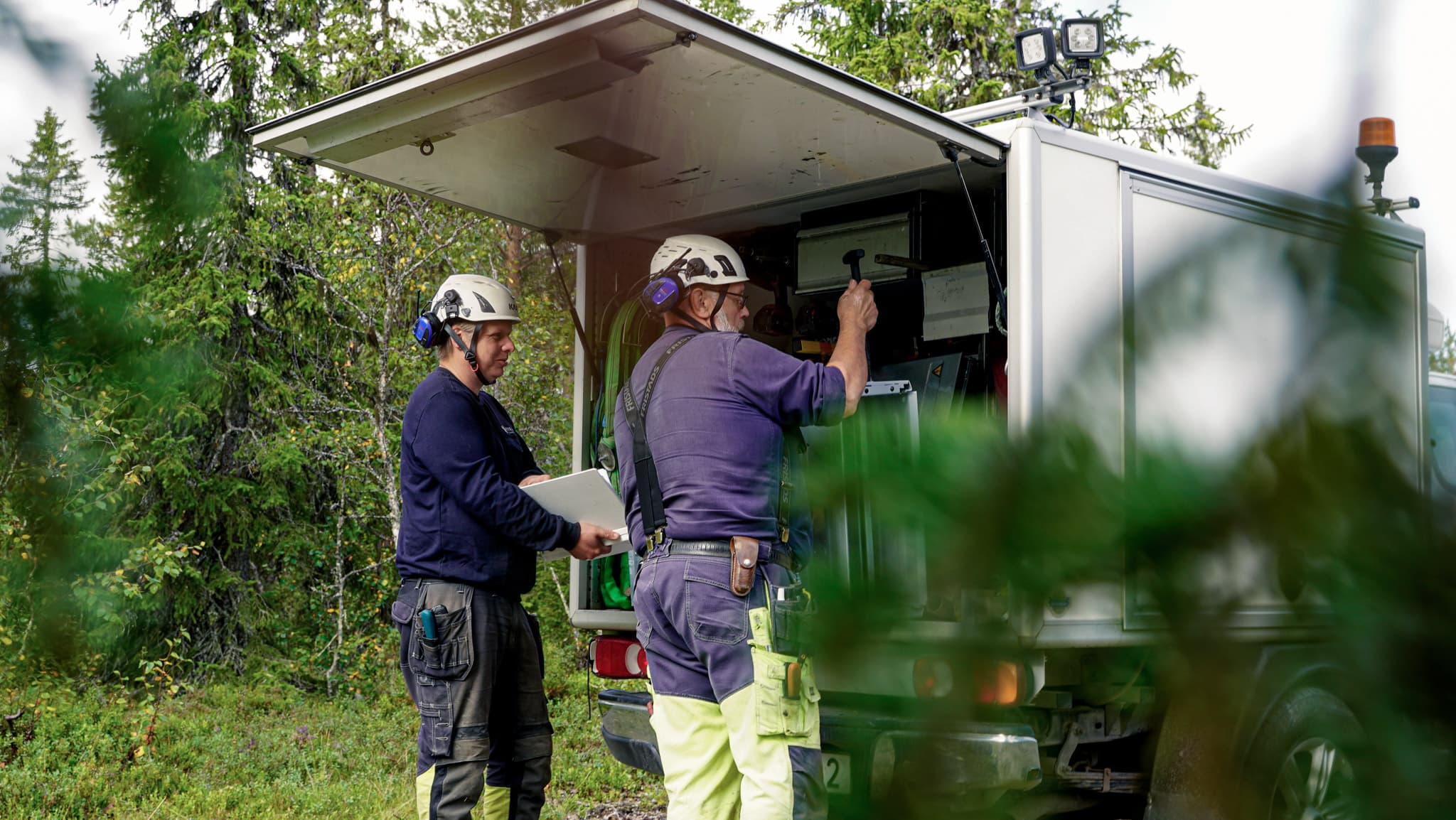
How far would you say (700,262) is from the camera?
12.7 feet

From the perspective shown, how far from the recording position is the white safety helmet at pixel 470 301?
409cm

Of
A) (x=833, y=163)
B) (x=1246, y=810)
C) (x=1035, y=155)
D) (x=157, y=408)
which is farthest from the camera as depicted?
(x=833, y=163)

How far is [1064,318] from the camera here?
471 millimetres

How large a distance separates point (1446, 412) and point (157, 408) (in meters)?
0.74

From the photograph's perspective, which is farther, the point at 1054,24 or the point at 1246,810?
the point at 1054,24

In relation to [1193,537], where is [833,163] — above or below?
above

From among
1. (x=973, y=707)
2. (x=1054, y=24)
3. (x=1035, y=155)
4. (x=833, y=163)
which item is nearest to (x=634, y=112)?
(x=833, y=163)

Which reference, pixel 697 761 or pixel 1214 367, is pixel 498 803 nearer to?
pixel 697 761

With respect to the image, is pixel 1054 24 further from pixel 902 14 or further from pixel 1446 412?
pixel 902 14

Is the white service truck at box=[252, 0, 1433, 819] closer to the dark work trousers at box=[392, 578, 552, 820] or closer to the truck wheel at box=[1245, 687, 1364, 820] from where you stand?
the truck wheel at box=[1245, 687, 1364, 820]

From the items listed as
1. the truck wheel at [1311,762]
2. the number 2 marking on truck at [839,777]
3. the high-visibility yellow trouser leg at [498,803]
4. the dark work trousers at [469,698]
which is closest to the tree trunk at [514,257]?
the dark work trousers at [469,698]

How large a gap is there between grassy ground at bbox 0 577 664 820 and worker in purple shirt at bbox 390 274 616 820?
1.47 metres

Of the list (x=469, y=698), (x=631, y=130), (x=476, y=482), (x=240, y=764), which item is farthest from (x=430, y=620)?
(x=240, y=764)

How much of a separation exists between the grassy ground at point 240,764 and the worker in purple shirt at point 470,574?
4.83 feet
